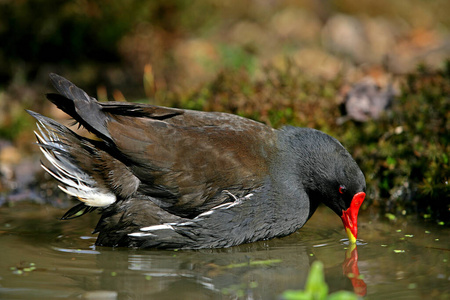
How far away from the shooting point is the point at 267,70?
23.6ft

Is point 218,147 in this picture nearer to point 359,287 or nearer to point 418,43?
point 359,287

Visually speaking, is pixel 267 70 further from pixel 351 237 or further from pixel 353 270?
pixel 353 270

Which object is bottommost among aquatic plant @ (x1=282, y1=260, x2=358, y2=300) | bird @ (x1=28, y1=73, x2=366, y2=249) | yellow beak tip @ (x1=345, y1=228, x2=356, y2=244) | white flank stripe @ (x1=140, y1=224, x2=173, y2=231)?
aquatic plant @ (x1=282, y1=260, x2=358, y2=300)

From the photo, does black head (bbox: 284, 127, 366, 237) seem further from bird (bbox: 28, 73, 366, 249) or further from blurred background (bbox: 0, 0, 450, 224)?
blurred background (bbox: 0, 0, 450, 224)

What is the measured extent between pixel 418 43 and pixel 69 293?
8.82m

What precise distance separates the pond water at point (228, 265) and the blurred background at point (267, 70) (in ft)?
3.17

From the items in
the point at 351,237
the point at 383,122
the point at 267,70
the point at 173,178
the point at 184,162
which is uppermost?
the point at 267,70

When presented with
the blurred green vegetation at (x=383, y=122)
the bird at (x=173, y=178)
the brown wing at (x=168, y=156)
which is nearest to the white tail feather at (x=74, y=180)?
the bird at (x=173, y=178)

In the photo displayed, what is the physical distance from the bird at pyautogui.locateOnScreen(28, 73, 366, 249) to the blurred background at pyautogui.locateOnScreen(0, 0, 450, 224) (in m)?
1.42

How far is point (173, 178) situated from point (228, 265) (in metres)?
0.86

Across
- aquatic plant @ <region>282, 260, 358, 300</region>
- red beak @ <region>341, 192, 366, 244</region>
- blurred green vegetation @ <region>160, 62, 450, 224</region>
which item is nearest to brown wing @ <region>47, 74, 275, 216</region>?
red beak @ <region>341, 192, 366, 244</region>

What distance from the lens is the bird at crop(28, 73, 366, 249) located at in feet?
15.0

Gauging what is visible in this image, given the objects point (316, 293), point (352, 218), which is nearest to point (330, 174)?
point (352, 218)

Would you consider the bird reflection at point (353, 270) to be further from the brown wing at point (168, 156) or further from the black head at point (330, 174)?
the brown wing at point (168, 156)
